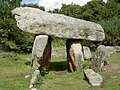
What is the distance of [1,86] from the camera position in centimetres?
1319

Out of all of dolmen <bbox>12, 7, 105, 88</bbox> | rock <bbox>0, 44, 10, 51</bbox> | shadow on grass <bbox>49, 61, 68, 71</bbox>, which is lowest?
shadow on grass <bbox>49, 61, 68, 71</bbox>

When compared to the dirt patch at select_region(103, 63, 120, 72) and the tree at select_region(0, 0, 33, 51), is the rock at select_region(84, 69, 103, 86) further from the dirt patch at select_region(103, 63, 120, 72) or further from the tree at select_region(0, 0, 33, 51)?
the tree at select_region(0, 0, 33, 51)

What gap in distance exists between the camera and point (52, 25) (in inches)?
637

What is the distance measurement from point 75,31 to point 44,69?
8.59 feet

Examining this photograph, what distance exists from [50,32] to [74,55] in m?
1.92

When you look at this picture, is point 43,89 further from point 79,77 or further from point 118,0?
point 118,0

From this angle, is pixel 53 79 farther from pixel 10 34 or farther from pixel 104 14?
pixel 104 14

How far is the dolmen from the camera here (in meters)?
15.8

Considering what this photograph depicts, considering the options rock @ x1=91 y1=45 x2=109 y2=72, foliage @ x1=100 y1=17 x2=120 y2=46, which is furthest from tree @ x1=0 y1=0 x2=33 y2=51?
rock @ x1=91 y1=45 x2=109 y2=72

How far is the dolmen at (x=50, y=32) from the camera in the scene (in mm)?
15789

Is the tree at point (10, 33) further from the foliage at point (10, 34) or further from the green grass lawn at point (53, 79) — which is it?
the green grass lawn at point (53, 79)

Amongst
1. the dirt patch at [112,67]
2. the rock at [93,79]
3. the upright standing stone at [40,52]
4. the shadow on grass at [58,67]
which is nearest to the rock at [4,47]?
the shadow on grass at [58,67]

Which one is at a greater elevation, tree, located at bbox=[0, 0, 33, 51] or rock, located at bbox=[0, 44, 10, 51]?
tree, located at bbox=[0, 0, 33, 51]

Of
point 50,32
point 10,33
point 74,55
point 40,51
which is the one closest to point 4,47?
point 10,33
